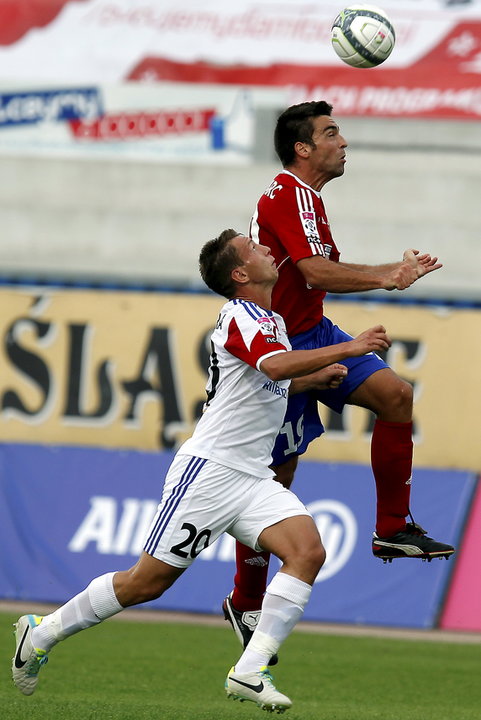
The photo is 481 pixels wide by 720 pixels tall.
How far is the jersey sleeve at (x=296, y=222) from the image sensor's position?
683cm

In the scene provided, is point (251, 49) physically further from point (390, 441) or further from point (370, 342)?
point (370, 342)

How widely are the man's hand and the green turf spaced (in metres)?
1.94

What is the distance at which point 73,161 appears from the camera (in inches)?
789

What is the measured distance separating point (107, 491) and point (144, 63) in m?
9.88

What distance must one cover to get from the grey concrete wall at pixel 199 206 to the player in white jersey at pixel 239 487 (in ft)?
40.0

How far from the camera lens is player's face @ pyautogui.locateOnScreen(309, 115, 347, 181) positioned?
705cm

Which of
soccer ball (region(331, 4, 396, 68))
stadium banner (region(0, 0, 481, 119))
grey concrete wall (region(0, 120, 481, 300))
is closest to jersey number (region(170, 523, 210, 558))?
soccer ball (region(331, 4, 396, 68))

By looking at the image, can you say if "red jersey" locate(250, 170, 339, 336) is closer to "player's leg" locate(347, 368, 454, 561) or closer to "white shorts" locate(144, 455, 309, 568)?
"player's leg" locate(347, 368, 454, 561)

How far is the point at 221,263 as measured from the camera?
648 centimetres

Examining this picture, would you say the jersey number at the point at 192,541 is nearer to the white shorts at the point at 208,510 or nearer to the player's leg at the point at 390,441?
the white shorts at the point at 208,510

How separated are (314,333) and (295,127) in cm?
108

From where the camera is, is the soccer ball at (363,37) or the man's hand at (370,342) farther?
the soccer ball at (363,37)

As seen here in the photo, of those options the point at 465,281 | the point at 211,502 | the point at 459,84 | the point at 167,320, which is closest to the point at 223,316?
the point at 211,502

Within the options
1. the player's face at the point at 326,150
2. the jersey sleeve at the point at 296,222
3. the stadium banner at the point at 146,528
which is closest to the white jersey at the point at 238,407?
the jersey sleeve at the point at 296,222
